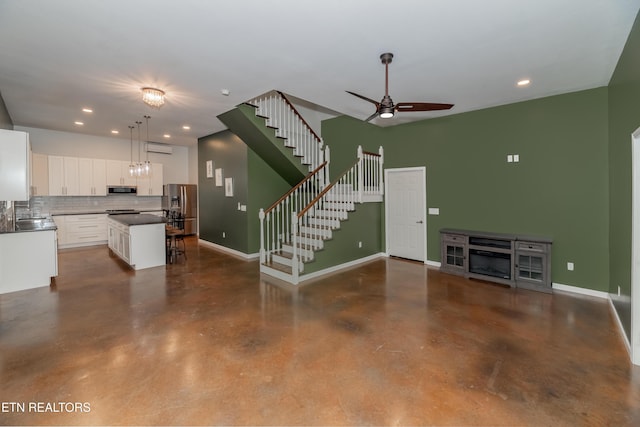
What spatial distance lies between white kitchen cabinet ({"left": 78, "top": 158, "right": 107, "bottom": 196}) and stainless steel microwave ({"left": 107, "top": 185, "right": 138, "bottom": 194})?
0.13m

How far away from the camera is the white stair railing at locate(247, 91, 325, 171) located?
5555 millimetres

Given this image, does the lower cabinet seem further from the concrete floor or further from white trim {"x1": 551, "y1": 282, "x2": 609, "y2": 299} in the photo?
white trim {"x1": 551, "y1": 282, "x2": 609, "y2": 299}

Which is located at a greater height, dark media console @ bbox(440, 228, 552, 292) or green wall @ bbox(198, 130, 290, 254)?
green wall @ bbox(198, 130, 290, 254)

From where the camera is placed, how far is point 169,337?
314 cm

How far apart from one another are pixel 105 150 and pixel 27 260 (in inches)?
191

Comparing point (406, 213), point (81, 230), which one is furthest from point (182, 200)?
point (406, 213)

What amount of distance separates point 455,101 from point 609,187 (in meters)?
2.51

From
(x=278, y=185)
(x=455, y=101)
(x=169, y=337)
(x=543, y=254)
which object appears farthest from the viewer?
(x=278, y=185)

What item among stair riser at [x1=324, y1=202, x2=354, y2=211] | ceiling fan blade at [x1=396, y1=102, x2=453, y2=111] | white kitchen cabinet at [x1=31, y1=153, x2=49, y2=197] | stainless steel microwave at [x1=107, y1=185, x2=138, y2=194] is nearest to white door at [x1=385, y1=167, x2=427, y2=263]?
stair riser at [x1=324, y1=202, x2=354, y2=211]

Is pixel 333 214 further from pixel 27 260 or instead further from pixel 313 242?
pixel 27 260

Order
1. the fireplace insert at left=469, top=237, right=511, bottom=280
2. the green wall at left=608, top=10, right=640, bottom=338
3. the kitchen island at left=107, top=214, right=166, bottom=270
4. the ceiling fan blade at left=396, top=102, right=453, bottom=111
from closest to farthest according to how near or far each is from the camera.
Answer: the green wall at left=608, top=10, right=640, bottom=338 → the ceiling fan blade at left=396, top=102, right=453, bottom=111 → the fireplace insert at left=469, top=237, right=511, bottom=280 → the kitchen island at left=107, top=214, right=166, bottom=270

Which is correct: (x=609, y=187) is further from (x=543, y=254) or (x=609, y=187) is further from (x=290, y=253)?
(x=290, y=253)

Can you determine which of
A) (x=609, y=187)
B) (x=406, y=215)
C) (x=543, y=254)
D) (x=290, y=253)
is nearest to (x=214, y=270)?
(x=290, y=253)

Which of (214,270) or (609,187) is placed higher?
(609,187)
